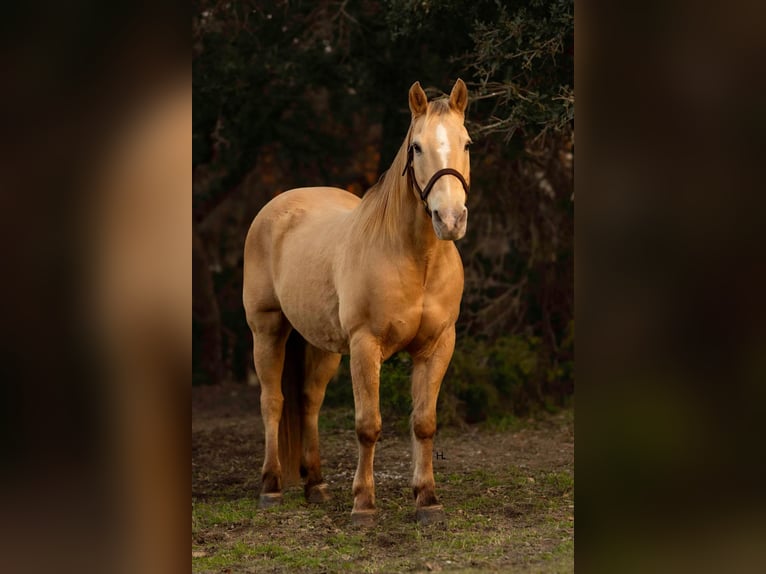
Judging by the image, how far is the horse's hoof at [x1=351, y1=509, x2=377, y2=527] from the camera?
15.9 ft

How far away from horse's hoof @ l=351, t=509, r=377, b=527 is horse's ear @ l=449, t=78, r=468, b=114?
2003mm

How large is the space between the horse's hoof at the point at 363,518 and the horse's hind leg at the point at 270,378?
0.81 m

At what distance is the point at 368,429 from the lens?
16.0ft

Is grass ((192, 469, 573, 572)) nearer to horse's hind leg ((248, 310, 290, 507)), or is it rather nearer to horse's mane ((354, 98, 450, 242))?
horse's hind leg ((248, 310, 290, 507))

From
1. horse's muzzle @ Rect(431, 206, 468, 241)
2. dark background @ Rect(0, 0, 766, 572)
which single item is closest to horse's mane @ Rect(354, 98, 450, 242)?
horse's muzzle @ Rect(431, 206, 468, 241)

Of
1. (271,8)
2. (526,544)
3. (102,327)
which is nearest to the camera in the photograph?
(102,327)

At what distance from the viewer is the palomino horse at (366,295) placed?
14.6ft

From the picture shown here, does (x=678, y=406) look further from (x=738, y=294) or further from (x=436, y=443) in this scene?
(x=436, y=443)

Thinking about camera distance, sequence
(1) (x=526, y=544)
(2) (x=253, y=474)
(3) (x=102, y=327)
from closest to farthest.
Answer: (3) (x=102, y=327) → (1) (x=526, y=544) → (2) (x=253, y=474)

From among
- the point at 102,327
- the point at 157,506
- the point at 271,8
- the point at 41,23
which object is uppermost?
the point at 271,8

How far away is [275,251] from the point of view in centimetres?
582

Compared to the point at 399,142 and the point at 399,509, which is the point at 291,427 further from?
the point at 399,142

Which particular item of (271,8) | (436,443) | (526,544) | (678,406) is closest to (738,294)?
(678,406)

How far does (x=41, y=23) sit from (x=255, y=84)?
23.1ft
